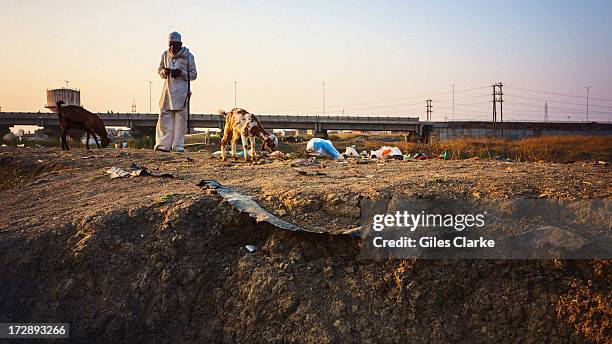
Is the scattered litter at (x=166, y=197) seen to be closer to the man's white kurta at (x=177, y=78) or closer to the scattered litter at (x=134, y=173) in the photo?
the scattered litter at (x=134, y=173)

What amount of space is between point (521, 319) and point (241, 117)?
242 inches

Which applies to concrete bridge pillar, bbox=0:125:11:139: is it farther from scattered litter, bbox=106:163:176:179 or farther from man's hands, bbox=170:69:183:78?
scattered litter, bbox=106:163:176:179

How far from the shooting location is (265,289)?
3609 millimetres

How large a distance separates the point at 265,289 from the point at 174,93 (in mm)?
7880

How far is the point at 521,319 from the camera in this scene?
3.38 m

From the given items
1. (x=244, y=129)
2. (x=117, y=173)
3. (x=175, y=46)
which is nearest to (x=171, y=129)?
(x=175, y=46)

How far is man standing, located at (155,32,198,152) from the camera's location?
10.4 m

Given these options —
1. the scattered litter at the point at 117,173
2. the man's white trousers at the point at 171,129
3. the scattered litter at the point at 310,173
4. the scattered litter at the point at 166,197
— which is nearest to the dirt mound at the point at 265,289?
the scattered litter at the point at 166,197

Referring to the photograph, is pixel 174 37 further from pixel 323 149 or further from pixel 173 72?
pixel 323 149

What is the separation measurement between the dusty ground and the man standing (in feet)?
19.5

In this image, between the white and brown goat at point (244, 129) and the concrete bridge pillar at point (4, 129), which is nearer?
the white and brown goat at point (244, 129)

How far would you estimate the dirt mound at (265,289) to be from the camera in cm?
338

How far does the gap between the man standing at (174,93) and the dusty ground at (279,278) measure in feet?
19.5

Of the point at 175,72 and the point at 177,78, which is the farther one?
the point at 177,78
